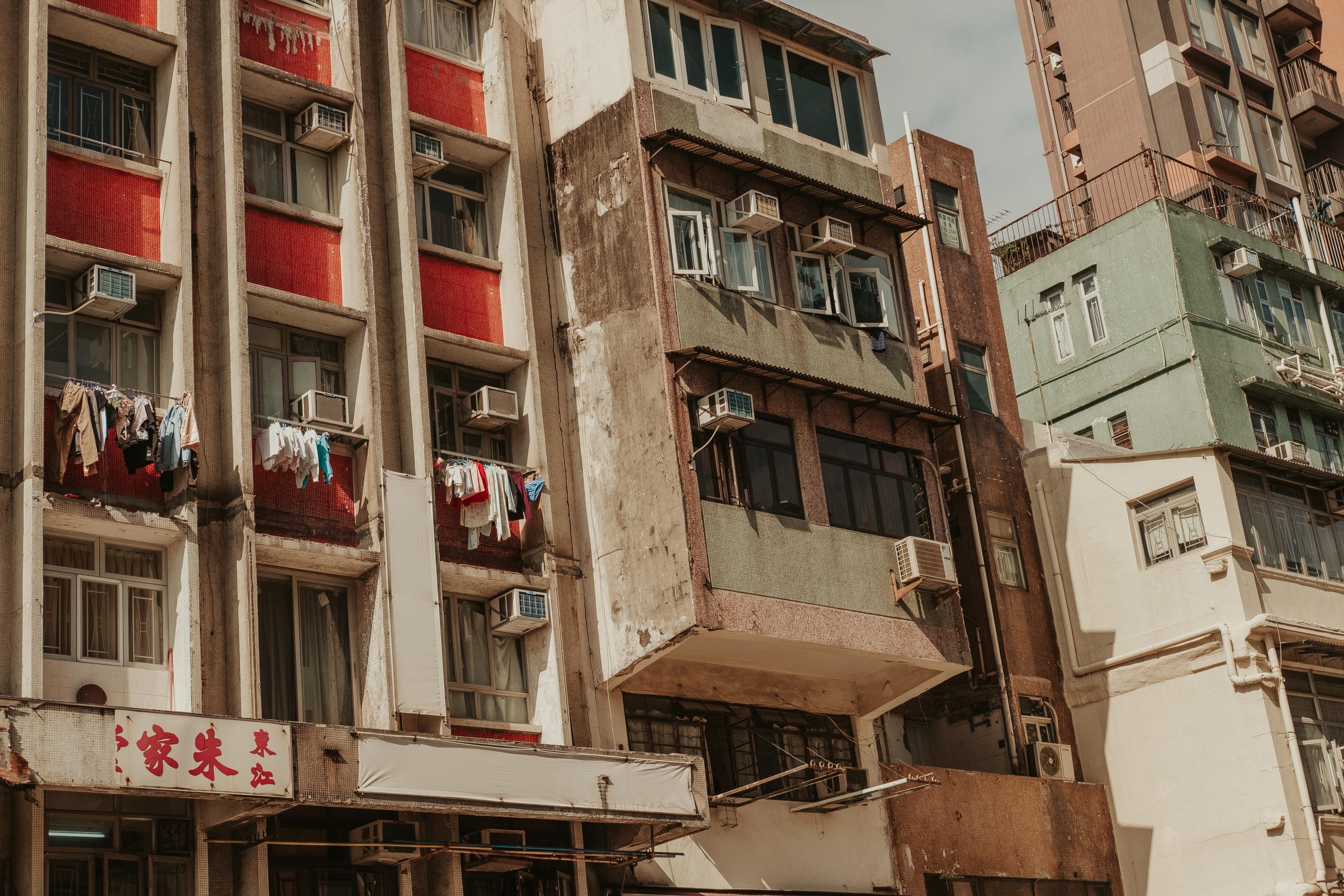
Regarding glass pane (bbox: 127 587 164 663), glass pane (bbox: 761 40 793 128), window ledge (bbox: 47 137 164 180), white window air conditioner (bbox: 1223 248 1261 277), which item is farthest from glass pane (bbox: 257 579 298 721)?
white window air conditioner (bbox: 1223 248 1261 277)

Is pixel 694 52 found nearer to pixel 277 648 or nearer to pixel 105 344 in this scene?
pixel 105 344

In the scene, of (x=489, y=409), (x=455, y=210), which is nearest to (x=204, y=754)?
(x=489, y=409)

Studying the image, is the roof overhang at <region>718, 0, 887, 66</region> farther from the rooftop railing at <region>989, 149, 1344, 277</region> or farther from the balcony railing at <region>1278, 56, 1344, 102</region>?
the balcony railing at <region>1278, 56, 1344, 102</region>

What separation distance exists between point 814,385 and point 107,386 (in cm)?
896

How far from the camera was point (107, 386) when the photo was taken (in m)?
17.7

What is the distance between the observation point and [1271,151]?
140 ft

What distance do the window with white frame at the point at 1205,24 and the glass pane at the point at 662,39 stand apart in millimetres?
23168

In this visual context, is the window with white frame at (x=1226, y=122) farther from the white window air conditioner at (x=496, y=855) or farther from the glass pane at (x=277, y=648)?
the glass pane at (x=277, y=648)

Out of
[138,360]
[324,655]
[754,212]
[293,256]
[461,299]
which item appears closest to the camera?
[138,360]

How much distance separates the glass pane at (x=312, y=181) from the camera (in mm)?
20641

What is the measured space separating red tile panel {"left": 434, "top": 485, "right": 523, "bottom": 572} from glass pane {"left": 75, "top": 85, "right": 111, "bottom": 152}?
540 cm

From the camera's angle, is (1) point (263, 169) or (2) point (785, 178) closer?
(1) point (263, 169)

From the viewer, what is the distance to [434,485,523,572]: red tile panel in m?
20.1

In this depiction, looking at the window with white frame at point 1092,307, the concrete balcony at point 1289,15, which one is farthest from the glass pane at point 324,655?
the concrete balcony at point 1289,15
